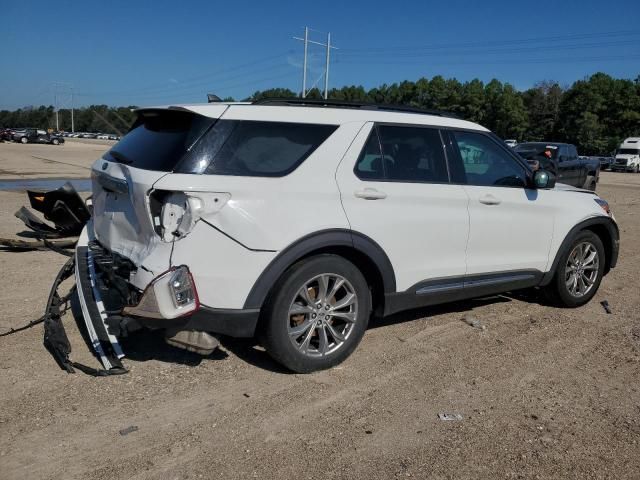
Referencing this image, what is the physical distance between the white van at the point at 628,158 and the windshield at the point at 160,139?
4746 centimetres

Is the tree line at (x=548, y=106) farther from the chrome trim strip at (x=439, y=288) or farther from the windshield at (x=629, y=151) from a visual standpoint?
the chrome trim strip at (x=439, y=288)

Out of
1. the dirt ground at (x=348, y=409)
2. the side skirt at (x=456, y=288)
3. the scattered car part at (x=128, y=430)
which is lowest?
the scattered car part at (x=128, y=430)

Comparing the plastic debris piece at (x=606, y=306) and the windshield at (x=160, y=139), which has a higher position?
the windshield at (x=160, y=139)

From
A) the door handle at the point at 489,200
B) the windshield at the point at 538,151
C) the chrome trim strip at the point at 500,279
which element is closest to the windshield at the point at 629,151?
the windshield at the point at 538,151

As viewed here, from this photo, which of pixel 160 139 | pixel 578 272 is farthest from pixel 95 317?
pixel 578 272

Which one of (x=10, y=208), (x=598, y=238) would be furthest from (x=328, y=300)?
(x=10, y=208)

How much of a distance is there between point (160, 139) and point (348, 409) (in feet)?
6.85

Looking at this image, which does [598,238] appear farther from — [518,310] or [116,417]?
[116,417]

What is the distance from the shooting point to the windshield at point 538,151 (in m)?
17.0

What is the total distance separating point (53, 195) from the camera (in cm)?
713

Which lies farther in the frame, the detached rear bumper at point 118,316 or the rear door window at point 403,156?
the rear door window at point 403,156

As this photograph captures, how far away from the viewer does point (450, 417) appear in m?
3.47

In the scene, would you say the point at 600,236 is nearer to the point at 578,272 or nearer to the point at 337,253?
the point at 578,272

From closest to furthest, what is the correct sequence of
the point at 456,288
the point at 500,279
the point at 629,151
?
the point at 456,288 < the point at 500,279 < the point at 629,151
